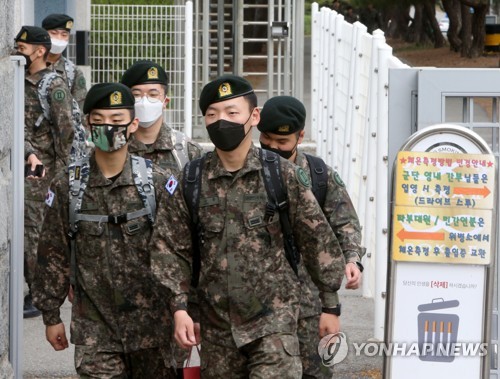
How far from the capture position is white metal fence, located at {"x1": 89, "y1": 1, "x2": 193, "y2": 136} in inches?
605

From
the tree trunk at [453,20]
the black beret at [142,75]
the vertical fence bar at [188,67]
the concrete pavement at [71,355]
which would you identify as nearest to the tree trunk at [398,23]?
the tree trunk at [453,20]

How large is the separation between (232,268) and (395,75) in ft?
4.05

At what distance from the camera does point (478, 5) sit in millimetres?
42500

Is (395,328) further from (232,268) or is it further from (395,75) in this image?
(395,75)

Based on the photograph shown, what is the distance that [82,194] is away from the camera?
19.5ft

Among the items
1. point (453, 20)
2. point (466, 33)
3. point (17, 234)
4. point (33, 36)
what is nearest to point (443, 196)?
point (17, 234)

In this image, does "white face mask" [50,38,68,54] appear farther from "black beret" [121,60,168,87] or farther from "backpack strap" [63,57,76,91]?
"black beret" [121,60,168,87]

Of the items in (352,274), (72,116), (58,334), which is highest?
(72,116)

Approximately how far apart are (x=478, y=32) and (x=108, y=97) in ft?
131

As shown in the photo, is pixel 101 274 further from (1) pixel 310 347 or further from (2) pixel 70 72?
(2) pixel 70 72

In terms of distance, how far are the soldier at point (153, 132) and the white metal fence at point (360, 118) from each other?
62.6 inches

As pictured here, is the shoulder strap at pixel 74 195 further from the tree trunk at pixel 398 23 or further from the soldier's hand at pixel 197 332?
the tree trunk at pixel 398 23

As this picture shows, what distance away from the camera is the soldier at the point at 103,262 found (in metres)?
5.90

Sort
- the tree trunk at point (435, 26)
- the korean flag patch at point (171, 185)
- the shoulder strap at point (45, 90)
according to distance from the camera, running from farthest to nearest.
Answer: the tree trunk at point (435, 26), the shoulder strap at point (45, 90), the korean flag patch at point (171, 185)
